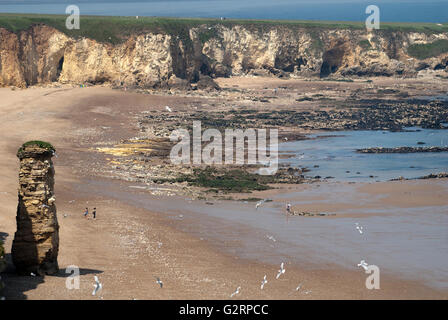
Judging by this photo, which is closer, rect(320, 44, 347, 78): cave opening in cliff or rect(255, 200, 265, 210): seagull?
rect(255, 200, 265, 210): seagull

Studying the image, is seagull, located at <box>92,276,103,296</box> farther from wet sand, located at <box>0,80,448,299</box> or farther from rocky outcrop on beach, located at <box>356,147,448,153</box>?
→ rocky outcrop on beach, located at <box>356,147,448,153</box>

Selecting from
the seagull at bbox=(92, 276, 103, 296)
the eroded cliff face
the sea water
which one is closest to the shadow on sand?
the seagull at bbox=(92, 276, 103, 296)

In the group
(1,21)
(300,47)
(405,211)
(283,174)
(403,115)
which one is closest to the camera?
(405,211)

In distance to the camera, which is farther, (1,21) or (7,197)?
(1,21)

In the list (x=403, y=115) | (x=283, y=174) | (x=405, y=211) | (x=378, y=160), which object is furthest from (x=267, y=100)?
(x=405, y=211)

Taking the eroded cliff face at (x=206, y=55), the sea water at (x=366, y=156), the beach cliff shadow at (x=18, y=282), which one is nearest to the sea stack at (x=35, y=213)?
the beach cliff shadow at (x=18, y=282)

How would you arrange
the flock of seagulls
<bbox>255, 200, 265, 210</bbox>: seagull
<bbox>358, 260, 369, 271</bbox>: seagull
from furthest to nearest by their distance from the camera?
<bbox>255, 200, 265, 210</bbox>: seagull, <bbox>358, 260, 369, 271</bbox>: seagull, the flock of seagulls

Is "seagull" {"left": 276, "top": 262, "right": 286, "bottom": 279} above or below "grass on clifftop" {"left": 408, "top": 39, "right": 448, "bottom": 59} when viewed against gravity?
below
